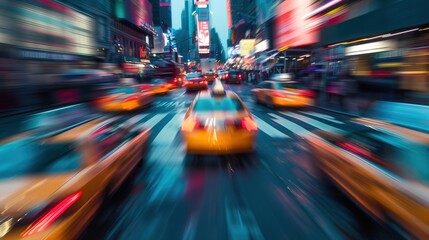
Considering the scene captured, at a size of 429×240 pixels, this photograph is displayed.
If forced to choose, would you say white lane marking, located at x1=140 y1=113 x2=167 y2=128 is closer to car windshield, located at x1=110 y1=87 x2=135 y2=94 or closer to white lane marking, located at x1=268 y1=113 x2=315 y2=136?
car windshield, located at x1=110 y1=87 x2=135 y2=94

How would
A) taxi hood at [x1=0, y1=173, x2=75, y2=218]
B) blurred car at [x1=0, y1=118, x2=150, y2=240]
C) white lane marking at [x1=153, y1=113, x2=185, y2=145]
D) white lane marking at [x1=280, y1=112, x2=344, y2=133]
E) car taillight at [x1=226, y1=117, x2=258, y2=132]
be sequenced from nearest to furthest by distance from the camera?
1. blurred car at [x1=0, y1=118, x2=150, y2=240]
2. taxi hood at [x1=0, y1=173, x2=75, y2=218]
3. car taillight at [x1=226, y1=117, x2=258, y2=132]
4. white lane marking at [x1=153, y1=113, x2=185, y2=145]
5. white lane marking at [x1=280, y1=112, x2=344, y2=133]

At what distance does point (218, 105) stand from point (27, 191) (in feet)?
17.2

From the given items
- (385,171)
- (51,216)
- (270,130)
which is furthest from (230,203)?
(270,130)

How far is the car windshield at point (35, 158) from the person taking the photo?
13.0 ft

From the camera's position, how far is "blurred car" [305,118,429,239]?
333 centimetres

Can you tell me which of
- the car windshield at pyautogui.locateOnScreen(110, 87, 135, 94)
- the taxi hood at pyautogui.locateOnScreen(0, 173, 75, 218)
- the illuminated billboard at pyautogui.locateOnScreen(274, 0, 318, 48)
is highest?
the illuminated billboard at pyautogui.locateOnScreen(274, 0, 318, 48)

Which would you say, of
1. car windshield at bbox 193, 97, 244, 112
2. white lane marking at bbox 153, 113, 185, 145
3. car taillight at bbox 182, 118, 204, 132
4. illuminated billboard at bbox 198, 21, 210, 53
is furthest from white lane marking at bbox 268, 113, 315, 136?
illuminated billboard at bbox 198, 21, 210, 53

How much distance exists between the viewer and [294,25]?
44906 millimetres

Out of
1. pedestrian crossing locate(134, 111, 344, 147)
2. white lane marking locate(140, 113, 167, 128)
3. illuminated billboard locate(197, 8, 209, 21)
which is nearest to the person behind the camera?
pedestrian crossing locate(134, 111, 344, 147)

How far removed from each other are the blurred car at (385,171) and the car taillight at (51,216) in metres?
3.19

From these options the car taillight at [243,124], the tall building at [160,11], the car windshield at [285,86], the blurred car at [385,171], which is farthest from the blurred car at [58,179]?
the tall building at [160,11]

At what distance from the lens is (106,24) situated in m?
49.4

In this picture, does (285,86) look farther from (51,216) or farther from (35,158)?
(51,216)

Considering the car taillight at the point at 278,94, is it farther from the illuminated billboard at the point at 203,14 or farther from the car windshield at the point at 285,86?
the illuminated billboard at the point at 203,14
